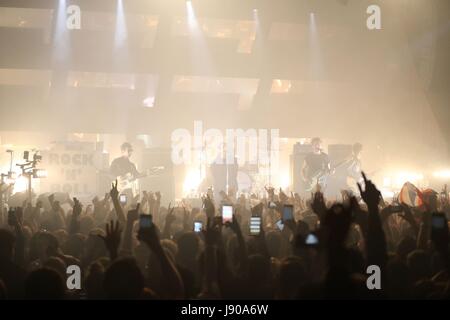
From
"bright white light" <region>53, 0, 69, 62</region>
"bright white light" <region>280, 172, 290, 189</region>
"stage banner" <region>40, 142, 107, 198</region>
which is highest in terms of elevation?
"bright white light" <region>53, 0, 69, 62</region>

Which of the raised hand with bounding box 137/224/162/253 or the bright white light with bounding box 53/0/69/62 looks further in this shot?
the bright white light with bounding box 53/0/69/62

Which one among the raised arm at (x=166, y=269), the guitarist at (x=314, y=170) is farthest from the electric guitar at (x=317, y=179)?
the raised arm at (x=166, y=269)

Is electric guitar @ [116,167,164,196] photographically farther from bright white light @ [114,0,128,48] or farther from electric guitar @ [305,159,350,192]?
bright white light @ [114,0,128,48]

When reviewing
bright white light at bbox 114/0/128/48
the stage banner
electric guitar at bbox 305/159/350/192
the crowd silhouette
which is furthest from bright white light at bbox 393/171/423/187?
the crowd silhouette

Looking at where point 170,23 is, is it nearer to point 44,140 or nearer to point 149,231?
point 44,140

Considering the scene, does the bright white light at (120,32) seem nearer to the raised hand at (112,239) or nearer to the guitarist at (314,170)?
the guitarist at (314,170)

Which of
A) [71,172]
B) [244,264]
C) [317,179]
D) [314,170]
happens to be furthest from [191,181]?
[244,264]

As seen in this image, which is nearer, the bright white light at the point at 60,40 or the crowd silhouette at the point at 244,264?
the crowd silhouette at the point at 244,264

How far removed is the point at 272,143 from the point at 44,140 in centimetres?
1046

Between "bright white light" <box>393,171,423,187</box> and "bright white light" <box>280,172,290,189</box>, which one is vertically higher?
"bright white light" <box>280,172,290,189</box>

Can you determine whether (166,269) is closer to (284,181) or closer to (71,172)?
(71,172)

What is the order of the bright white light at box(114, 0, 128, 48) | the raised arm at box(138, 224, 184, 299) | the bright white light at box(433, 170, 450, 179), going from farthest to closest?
the bright white light at box(114, 0, 128, 48) → the bright white light at box(433, 170, 450, 179) → the raised arm at box(138, 224, 184, 299)

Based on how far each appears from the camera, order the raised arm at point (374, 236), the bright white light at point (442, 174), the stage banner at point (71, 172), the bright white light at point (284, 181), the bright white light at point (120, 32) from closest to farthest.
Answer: the raised arm at point (374, 236)
the stage banner at point (71, 172)
the bright white light at point (442, 174)
the bright white light at point (120, 32)
the bright white light at point (284, 181)

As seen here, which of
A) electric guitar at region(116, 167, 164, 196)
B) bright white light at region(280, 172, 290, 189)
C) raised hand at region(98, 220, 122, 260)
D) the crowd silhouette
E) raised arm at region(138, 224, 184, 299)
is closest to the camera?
the crowd silhouette
